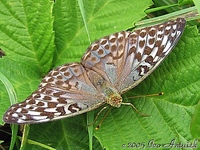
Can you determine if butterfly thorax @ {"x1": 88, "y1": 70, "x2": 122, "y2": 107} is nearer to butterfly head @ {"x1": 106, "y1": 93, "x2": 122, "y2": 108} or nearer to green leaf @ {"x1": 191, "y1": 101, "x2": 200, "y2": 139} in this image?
butterfly head @ {"x1": 106, "y1": 93, "x2": 122, "y2": 108}

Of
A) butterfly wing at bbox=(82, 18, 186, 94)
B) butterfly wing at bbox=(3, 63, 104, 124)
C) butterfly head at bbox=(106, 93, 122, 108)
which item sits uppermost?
butterfly wing at bbox=(82, 18, 186, 94)

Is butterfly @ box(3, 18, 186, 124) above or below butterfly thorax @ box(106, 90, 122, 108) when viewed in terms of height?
above

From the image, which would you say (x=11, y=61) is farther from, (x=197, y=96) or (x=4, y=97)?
(x=197, y=96)

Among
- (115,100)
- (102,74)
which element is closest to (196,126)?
(115,100)

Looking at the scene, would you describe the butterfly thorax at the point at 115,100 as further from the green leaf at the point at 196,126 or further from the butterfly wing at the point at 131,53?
the green leaf at the point at 196,126

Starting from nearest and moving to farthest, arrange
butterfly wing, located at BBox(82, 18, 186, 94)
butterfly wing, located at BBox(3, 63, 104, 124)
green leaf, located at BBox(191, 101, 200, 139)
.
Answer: green leaf, located at BBox(191, 101, 200, 139) < butterfly wing, located at BBox(3, 63, 104, 124) < butterfly wing, located at BBox(82, 18, 186, 94)

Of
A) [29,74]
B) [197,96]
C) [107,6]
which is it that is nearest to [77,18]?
[107,6]

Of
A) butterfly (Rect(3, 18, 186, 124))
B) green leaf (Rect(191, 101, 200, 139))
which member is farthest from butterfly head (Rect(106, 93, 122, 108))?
green leaf (Rect(191, 101, 200, 139))
